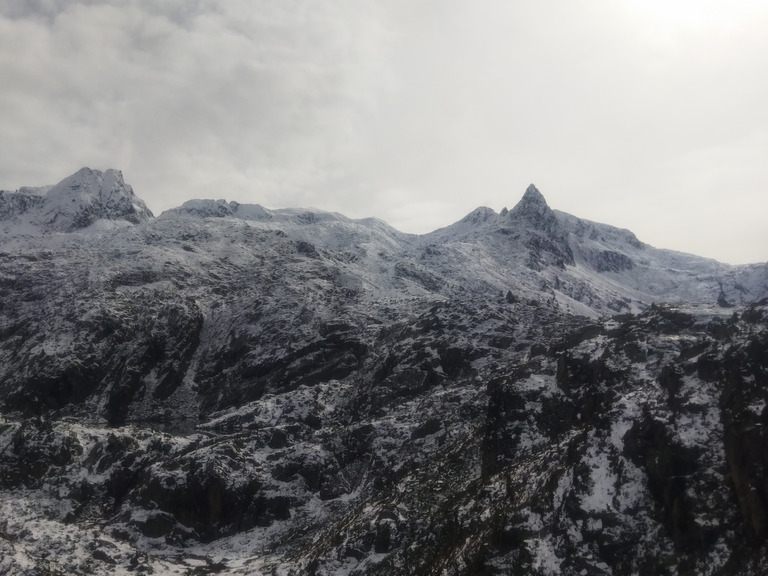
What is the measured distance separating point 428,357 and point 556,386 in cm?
4203

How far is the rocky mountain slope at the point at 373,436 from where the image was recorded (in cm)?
6297

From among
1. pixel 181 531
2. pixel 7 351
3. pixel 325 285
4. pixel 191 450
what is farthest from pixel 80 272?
pixel 181 531

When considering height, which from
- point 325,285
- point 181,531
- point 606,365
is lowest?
point 181,531

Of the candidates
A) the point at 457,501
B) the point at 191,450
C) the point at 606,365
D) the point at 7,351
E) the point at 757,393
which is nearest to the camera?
the point at 757,393

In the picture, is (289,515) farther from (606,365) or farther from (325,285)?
(325,285)

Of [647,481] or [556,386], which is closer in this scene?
[647,481]

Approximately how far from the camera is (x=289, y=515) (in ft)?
315

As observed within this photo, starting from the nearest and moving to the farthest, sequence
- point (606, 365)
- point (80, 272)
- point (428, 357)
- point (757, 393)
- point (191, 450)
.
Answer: point (757, 393) → point (606, 365) → point (191, 450) → point (428, 357) → point (80, 272)

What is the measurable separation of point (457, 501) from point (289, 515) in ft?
99.4

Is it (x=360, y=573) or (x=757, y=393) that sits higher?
(x=757, y=393)

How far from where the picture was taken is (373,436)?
10762 centimetres

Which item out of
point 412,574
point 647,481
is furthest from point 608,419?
point 412,574

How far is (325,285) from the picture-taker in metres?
195

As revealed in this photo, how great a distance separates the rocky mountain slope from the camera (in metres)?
63.0
